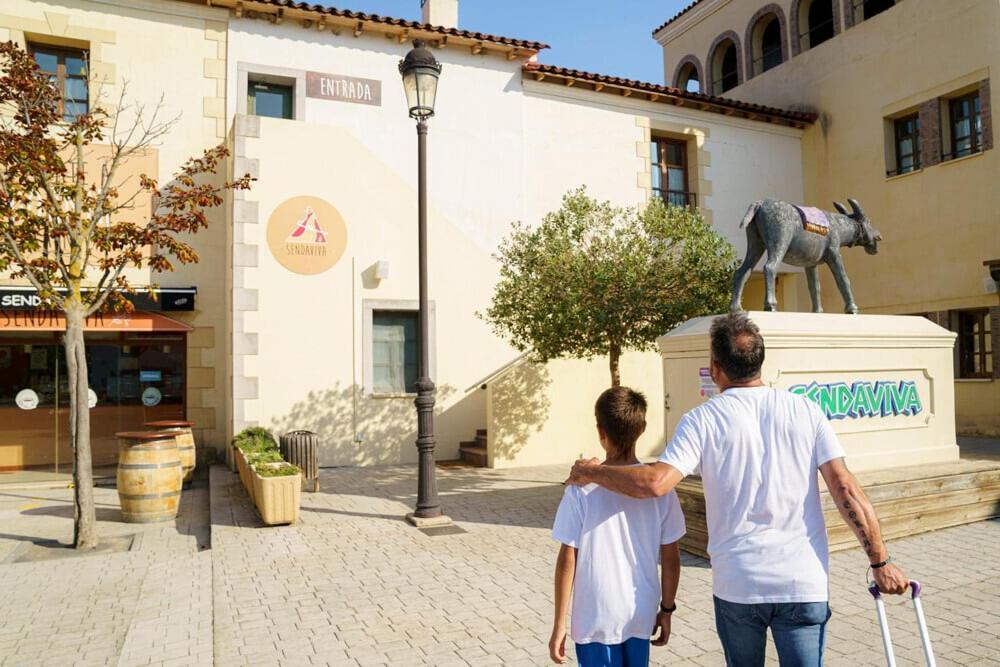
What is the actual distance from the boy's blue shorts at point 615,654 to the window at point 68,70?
42.3ft

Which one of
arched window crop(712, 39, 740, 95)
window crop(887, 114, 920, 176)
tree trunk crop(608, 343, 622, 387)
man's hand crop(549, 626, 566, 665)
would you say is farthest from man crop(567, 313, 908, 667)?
arched window crop(712, 39, 740, 95)

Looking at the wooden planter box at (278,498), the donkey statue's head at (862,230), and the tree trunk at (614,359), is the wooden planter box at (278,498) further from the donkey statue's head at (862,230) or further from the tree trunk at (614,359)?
the donkey statue's head at (862,230)

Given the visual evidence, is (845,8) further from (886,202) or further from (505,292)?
(505,292)

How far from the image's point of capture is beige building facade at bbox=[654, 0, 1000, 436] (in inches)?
567

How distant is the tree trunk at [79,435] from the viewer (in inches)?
293

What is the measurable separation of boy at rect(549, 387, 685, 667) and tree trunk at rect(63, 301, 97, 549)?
21.7ft

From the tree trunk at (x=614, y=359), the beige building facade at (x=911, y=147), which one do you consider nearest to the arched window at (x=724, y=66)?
the beige building facade at (x=911, y=147)

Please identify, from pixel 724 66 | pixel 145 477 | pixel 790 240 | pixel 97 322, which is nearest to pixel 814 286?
Answer: pixel 790 240

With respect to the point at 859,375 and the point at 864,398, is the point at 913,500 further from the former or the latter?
the point at 859,375

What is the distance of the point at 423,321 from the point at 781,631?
6073 millimetres

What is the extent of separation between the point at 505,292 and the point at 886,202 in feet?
35.6

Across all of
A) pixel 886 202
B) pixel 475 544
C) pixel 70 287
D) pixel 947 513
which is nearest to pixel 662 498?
pixel 475 544

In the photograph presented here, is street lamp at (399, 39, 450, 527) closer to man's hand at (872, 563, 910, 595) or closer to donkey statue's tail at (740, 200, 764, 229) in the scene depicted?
donkey statue's tail at (740, 200, 764, 229)

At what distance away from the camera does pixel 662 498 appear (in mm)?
2727
